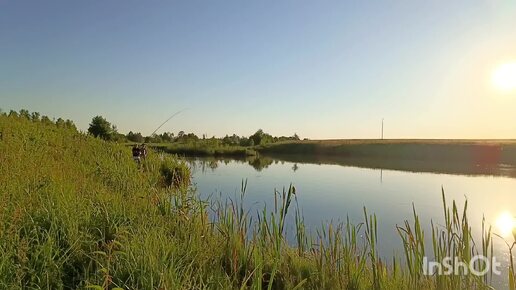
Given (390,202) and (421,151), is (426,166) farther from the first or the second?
(390,202)

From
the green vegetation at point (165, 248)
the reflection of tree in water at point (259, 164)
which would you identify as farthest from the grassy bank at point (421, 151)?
the green vegetation at point (165, 248)

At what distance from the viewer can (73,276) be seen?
2738 millimetres

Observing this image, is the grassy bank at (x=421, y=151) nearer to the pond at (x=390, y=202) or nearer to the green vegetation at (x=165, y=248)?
the pond at (x=390, y=202)

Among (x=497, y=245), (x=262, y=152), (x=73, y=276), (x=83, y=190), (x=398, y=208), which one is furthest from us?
(x=262, y=152)

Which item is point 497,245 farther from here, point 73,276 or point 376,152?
point 376,152

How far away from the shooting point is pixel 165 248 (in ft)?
10.3

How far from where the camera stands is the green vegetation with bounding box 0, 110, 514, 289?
2.50 metres

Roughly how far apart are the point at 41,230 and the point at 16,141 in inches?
199

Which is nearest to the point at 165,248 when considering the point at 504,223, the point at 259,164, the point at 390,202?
the point at 504,223

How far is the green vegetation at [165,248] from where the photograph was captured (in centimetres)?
250

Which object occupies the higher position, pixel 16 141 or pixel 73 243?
pixel 16 141

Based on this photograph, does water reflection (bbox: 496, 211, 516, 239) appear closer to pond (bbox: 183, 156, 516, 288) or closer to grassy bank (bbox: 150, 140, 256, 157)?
pond (bbox: 183, 156, 516, 288)

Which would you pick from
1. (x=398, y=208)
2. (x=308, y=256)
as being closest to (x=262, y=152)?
(x=398, y=208)

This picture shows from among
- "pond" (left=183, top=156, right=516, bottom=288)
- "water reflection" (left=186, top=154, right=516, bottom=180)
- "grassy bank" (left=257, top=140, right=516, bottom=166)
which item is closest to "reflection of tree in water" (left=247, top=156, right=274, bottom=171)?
"water reflection" (left=186, top=154, right=516, bottom=180)
